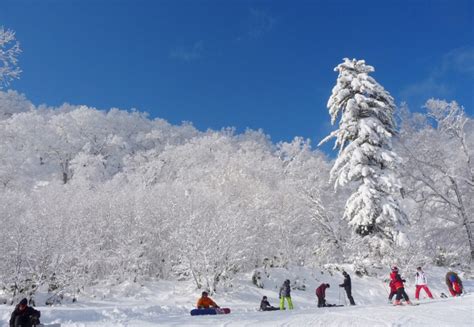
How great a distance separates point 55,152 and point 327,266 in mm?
49126

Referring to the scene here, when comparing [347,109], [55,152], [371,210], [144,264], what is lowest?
[144,264]

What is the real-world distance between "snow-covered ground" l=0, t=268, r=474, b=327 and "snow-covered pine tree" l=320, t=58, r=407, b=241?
3071mm

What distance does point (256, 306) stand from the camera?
14750mm

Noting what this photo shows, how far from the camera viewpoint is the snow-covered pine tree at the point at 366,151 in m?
18.3

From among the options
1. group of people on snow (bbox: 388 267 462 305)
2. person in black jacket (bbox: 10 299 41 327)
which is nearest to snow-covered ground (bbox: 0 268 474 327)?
group of people on snow (bbox: 388 267 462 305)

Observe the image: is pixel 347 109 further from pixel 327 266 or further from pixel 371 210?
pixel 327 266

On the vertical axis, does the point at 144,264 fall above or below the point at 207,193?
below

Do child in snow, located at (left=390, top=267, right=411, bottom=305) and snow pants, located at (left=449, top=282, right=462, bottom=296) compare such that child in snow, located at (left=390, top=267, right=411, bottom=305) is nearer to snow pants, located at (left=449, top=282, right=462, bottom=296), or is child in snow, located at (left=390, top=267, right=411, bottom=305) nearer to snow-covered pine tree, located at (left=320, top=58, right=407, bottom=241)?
snow pants, located at (left=449, top=282, right=462, bottom=296)

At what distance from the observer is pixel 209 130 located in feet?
271

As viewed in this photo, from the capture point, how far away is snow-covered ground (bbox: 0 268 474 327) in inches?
340

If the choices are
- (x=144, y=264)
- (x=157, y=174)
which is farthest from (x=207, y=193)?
(x=157, y=174)

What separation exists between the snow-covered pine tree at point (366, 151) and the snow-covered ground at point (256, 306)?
3071mm

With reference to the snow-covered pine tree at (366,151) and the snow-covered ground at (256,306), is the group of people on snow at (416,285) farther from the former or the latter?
the snow-covered pine tree at (366,151)

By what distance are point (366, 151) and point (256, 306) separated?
386 inches
